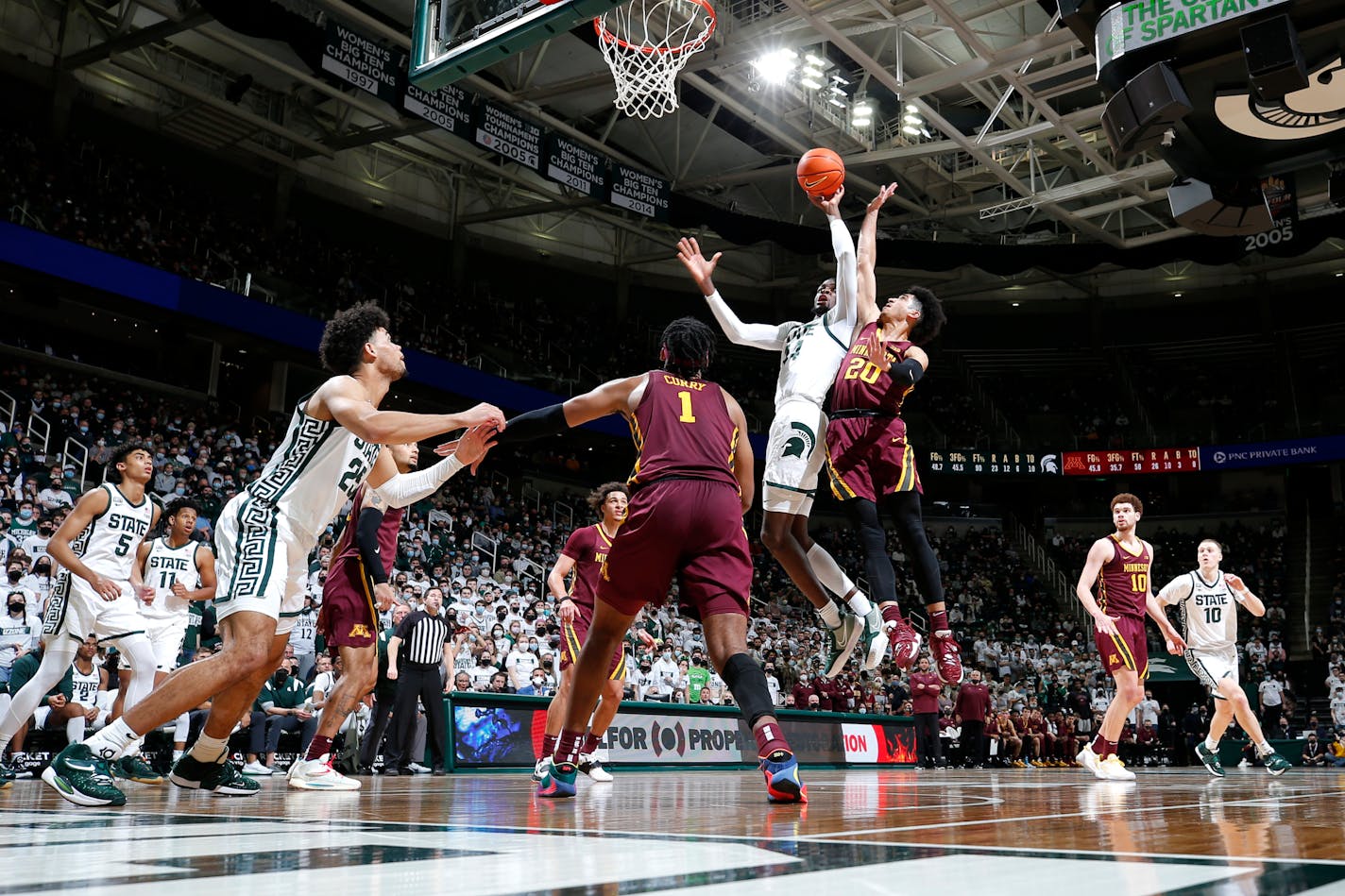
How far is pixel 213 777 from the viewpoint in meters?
5.04

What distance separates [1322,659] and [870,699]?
1234 cm

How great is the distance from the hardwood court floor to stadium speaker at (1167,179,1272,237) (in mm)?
4671

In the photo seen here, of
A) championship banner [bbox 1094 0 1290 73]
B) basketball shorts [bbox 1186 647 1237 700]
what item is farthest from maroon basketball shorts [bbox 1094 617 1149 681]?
championship banner [bbox 1094 0 1290 73]

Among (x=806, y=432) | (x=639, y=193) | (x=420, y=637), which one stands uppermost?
(x=639, y=193)

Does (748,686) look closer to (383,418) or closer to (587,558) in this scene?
(383,418)

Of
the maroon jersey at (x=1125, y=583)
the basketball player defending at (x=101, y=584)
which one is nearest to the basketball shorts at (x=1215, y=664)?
the maroon jersey at (x=1125, y=583)

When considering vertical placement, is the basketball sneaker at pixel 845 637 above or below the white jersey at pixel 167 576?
below

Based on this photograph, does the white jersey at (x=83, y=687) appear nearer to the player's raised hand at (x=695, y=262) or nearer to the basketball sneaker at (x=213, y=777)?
the basketball sneaker at (x=213, y=777)

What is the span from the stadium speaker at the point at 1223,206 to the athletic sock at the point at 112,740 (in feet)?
23.3

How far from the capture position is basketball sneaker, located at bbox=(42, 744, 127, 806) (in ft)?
13.6

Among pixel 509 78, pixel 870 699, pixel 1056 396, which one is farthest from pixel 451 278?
pixel 1056 396

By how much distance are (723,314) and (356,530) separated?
256 centimetres

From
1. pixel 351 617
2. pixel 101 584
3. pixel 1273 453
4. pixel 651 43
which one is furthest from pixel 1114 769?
pixel 1273 453

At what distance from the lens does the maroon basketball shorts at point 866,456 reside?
19.7 feet
